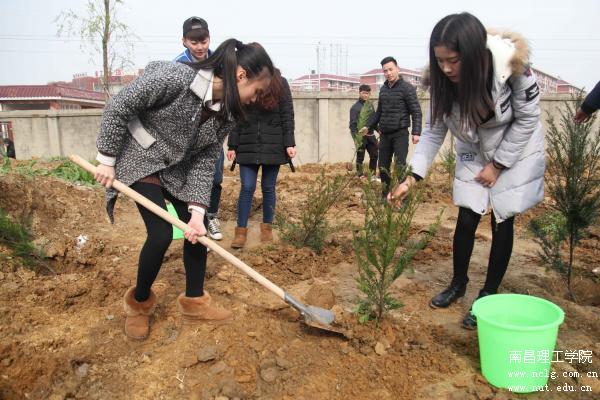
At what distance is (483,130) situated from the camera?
104 inches

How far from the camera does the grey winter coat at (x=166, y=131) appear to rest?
221cm

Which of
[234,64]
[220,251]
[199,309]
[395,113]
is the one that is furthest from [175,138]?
[395,113]

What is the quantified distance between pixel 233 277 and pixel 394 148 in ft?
11.7

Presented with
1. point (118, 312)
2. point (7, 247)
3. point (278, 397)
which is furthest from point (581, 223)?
point (7, 247)

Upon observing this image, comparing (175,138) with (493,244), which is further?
(493,244)

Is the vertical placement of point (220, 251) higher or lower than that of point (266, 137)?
lower

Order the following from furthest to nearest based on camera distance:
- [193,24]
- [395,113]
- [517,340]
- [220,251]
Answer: [395,113], [193,24], [220,251], [517,340]

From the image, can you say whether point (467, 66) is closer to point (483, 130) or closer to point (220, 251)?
point (483, 130)

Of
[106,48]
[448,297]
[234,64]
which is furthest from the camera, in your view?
[106,48]

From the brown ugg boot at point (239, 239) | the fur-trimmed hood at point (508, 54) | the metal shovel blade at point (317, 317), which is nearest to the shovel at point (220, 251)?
the metal shovel blade at point (317, 317)

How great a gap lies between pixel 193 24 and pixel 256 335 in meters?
2.81

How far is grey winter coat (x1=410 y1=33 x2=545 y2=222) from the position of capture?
2.33 metres

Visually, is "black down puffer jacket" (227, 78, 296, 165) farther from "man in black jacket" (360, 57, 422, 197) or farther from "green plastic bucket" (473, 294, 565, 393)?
"green plastic bucket" (473, 294, 565, 393)

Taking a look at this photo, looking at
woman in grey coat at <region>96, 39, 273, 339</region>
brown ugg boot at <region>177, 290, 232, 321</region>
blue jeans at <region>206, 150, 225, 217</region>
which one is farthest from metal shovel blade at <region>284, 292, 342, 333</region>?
blue jeans at <region>206, 150, 225, 217</region>
